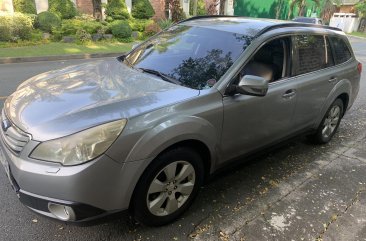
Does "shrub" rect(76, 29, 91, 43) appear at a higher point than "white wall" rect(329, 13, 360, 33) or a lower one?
higher

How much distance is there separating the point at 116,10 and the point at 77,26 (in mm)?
3312

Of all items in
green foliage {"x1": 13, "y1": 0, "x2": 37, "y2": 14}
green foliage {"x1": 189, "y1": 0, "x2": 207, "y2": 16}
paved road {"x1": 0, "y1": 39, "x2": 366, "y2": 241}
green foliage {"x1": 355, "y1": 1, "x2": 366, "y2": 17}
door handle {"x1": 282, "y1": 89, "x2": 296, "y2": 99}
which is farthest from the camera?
green foliage {"x1": 355, "y1": 1, "x2": 366, "y2": 17}

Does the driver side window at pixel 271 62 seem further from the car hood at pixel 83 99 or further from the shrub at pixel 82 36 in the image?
the shrub at pixel 82 36

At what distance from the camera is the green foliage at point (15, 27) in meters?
13.0

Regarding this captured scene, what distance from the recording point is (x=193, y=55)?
346 cm

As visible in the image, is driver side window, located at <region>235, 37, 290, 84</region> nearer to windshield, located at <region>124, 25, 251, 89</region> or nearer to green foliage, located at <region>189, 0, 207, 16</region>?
windshield, located at <region>124, 25, 251, 89</region>

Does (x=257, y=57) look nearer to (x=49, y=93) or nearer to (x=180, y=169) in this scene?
(x=180, y=169)

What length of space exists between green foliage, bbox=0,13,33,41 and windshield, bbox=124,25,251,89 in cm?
1117

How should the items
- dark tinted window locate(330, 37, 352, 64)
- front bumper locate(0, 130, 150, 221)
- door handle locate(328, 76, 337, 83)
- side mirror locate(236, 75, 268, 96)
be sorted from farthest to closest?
dark tinted window locate(330, 37, 352, 64) → door handle locate(328, 76, 337, 83) → side mirror locate(236, 75, 268, 96) → front bumper locate(0, 130, 150, 221)

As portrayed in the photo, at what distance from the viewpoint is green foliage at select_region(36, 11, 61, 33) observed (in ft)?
49.1

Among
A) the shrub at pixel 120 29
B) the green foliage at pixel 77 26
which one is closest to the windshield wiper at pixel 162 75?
the green foliage at pixel 77 26

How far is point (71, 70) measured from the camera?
3.59 meters

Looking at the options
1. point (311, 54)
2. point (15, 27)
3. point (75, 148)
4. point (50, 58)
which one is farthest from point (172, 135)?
point (15, 27)

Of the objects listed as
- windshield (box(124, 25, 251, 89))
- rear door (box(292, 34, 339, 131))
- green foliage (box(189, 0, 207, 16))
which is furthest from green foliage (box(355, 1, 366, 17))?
windshield (box(124, 25, 251, 89))
